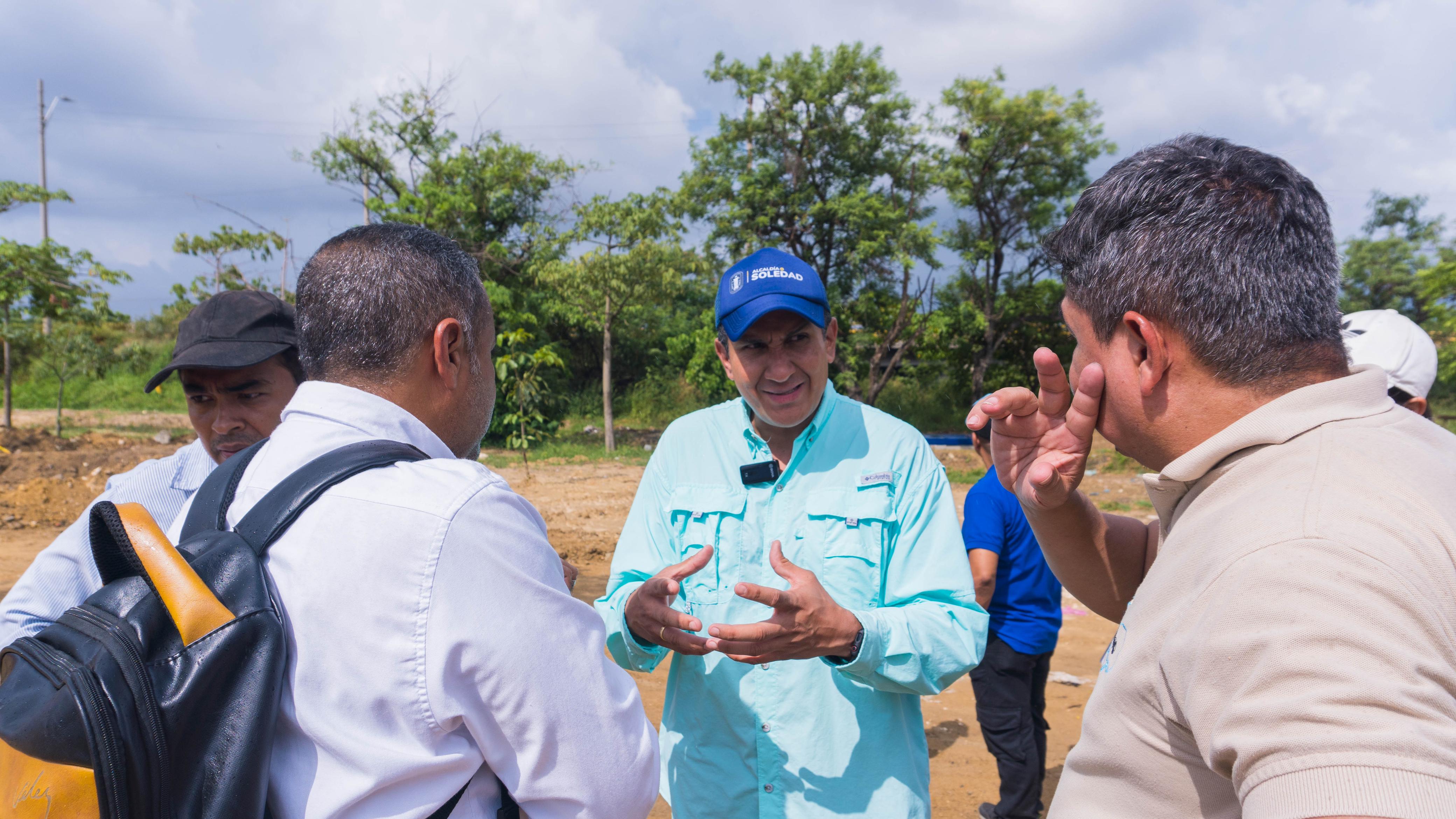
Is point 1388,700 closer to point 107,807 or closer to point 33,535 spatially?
point 107,807

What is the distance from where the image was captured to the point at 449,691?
1137 mm

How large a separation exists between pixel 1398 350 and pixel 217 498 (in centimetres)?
290

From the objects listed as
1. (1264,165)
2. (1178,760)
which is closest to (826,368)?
(1264,165)

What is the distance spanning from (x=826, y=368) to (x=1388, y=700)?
67.7 inches

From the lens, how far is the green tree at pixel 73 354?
18422mm

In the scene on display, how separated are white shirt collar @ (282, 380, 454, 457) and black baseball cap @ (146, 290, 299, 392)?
113 centimetres

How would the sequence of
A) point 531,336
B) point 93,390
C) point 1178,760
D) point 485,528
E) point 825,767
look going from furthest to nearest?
1. point 93,390
2. point 531,336
3. point 825,767
4. point 485,528
5. point 1178,760

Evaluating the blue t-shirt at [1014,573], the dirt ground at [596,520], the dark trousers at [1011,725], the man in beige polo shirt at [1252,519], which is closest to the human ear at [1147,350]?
the man in beige polo shirt at [1252,519]

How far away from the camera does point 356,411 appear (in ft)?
4.37

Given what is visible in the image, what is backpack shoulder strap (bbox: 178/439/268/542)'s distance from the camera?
47.9 inches

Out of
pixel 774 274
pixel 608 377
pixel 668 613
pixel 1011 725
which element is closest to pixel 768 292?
pixel 774 274

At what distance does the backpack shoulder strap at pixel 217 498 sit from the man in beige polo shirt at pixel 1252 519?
52.3 inches

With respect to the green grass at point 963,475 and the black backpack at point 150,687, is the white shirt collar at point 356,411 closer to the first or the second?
the black backpack at point 150,687

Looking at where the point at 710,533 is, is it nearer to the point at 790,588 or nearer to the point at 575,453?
the point at 790,588
